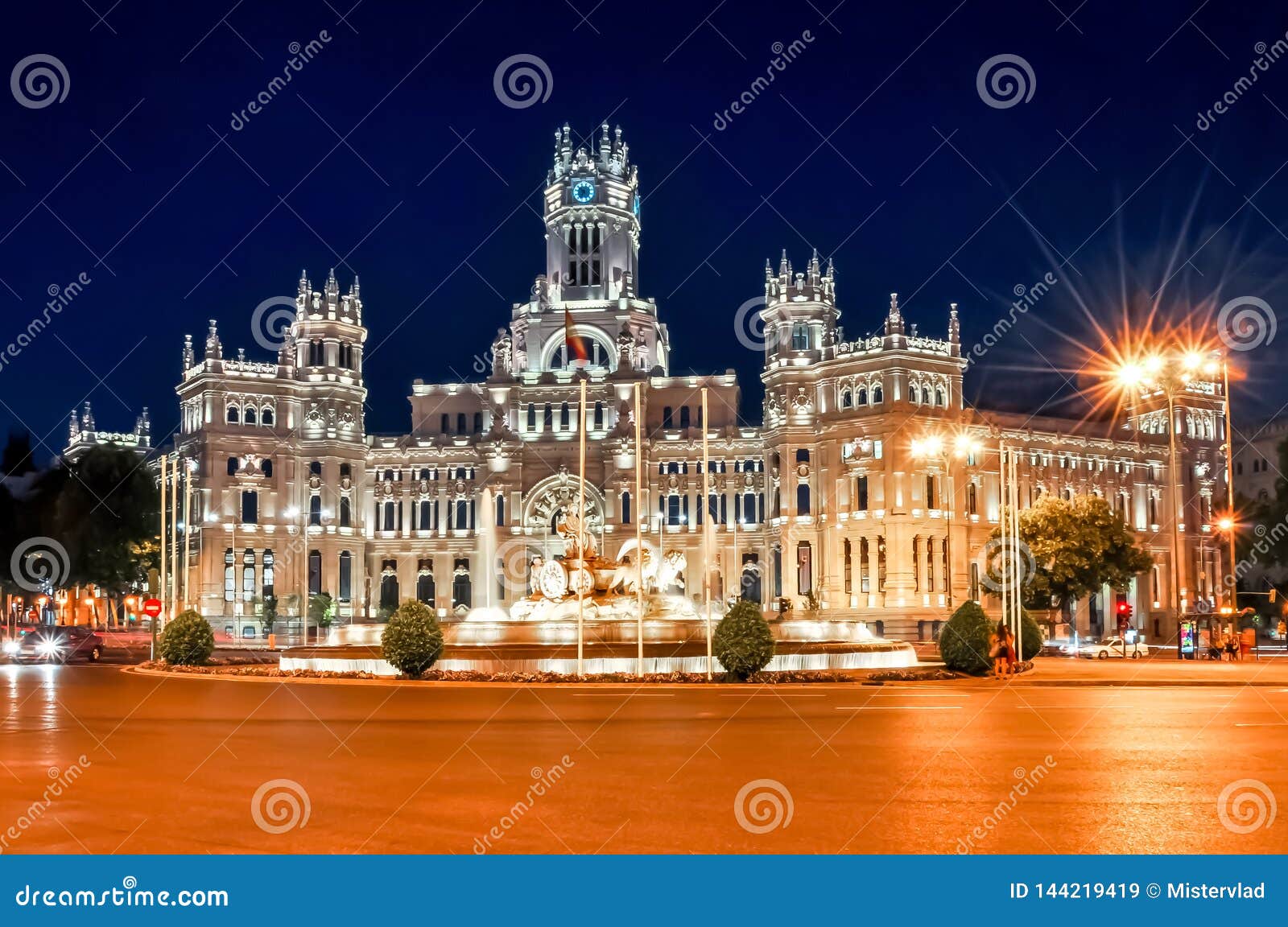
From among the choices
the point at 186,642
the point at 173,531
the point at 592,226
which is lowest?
the point at 186,642

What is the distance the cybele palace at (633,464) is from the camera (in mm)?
105125

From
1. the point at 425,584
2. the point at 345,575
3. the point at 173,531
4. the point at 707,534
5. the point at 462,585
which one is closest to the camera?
the point at 173,531

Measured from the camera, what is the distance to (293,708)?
26594 mm

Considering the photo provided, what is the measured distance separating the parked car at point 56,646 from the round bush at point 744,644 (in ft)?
109

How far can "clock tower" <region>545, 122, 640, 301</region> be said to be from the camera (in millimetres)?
128375

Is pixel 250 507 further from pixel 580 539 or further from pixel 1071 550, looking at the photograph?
pixel 580 539

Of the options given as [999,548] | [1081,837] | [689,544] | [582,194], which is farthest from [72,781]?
[582,194]

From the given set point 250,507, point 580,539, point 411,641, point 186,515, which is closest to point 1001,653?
point 580,539

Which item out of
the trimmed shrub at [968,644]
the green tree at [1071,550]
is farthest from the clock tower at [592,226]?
the trimmed shrub at [968,644]

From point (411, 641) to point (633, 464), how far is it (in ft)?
262

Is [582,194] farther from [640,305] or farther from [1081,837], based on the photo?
[1081,837]

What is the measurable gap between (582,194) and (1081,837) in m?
123

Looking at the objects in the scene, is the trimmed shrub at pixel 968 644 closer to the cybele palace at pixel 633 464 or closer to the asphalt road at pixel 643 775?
the asphalt road at pixel 643 775

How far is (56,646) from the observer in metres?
61.2
